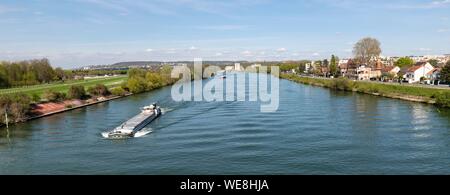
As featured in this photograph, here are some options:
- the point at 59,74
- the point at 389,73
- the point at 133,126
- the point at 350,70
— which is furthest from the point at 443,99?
the point at 59,74

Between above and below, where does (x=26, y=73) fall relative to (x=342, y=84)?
above

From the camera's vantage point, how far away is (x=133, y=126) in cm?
1805

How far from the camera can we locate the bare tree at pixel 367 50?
5091cm

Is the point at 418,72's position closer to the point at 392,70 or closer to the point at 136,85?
the point at 392,70

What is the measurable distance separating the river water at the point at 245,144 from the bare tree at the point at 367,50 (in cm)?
2947

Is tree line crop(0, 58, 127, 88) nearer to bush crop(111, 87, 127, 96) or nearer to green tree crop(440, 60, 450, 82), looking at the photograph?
bush crop(111, 87, 127, 96)

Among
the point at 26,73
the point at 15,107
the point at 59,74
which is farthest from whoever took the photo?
the point at 59,74

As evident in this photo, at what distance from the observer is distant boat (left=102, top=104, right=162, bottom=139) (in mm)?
16594

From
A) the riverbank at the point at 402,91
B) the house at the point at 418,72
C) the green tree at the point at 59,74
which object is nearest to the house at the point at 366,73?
the house at the point at 418,72

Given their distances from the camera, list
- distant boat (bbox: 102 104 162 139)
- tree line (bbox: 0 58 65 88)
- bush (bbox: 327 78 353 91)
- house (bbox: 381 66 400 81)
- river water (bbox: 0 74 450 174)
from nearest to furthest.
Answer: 1. river water (bbox: 0 74 450 174)
2. distant boat (bbox: 102 104 162 139)
3. bush (bbox: 327 78 353 91)
4. tree line (bbox: 0 58 65 88)
5. house (bbox: 381 66 400 81)

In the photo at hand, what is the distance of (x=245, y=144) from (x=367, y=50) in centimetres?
4100

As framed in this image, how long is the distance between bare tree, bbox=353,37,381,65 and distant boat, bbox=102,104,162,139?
3457cm

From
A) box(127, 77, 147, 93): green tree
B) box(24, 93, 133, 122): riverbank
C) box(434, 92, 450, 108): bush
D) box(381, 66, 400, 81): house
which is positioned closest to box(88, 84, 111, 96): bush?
box(24, 93, 133, 122): riverbank

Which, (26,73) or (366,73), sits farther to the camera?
(366,73)
